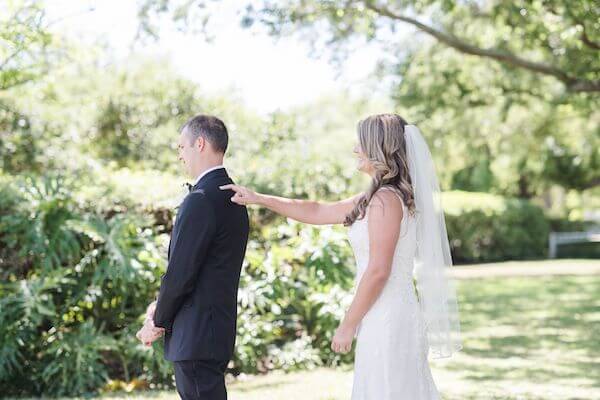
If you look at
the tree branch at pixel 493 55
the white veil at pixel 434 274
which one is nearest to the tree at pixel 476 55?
the tree branch at pixel 493 55

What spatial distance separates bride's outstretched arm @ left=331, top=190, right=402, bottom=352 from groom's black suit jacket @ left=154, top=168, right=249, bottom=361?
0.65m

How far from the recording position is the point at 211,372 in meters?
4.62

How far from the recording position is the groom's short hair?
4574mm

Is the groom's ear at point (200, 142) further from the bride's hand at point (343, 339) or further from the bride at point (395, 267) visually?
the bride's hand at point (343, 339)

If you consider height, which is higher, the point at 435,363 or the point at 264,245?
the point at 264,245

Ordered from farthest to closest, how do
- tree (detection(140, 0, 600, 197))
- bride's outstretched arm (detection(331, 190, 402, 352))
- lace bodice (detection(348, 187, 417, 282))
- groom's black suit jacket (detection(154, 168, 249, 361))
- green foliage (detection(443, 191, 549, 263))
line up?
green foliage (detection(443, 191, 549, 263)), tree (detection(140, 0, 600, 197)), lace bodice (detection(348, 187, 417, 282)), bride's outstretched arm (detection(331, 190, 402, 352)), groom's black suit jacket (detection(154, 168, 249, 361))

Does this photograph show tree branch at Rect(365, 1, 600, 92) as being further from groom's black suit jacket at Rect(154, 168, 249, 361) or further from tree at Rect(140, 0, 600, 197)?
groom's black suit jacket at Rect(154, 168, 249, 361)

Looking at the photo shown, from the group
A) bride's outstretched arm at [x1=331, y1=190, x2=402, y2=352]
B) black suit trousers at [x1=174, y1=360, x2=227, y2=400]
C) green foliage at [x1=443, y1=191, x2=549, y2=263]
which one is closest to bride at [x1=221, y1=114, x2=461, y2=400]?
bride's outstretched arm at [x1=331, y1=190, x2=402, y2=352]

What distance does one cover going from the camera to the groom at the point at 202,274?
4422 mm

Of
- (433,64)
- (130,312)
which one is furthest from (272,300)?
(433,64)

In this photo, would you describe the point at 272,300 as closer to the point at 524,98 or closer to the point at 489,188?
the point at 524,98

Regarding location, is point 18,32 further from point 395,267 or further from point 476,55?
point 476,55

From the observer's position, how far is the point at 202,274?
4523 mm

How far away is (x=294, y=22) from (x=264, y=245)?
16.0 ft
